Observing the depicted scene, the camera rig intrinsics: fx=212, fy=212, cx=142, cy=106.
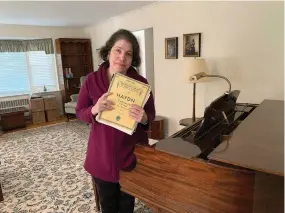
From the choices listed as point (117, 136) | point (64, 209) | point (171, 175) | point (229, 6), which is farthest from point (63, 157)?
point (229, 6)

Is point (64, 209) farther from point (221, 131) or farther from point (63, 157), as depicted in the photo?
point (221, 131)

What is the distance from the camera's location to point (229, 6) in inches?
101

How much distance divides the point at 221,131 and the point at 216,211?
53cm

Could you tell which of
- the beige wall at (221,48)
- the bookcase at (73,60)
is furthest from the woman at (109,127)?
the bookcase at (73,60)

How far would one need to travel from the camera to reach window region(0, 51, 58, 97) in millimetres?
4984

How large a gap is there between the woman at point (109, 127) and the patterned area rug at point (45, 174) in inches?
39.9

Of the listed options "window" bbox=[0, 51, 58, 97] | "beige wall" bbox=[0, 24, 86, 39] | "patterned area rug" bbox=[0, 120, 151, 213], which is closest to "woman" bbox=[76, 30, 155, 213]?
"patterned area rug" bbox=[0, 120, 151, 213]

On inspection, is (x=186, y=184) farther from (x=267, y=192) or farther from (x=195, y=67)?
(x=195, y=67)

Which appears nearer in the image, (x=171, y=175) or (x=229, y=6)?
(x=171, y=175)

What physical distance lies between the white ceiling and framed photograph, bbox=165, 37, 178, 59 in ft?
2.41

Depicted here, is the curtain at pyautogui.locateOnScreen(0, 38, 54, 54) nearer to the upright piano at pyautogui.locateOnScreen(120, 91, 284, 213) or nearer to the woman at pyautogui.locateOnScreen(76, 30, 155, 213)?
the woman at pyautogui.locateOnScreen(76, 30, 155, 213)

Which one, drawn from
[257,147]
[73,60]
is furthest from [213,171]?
[73,60]

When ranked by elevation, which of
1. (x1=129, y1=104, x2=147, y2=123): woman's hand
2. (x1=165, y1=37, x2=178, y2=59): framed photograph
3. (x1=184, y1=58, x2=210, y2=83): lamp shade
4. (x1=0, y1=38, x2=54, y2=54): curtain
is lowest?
(x1=129, y1=104, x2=147, y2=123): woman's hand

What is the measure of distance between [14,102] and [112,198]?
15.9 feet
